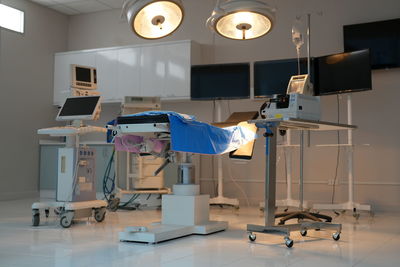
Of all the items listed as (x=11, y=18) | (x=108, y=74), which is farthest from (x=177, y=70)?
(x=11, y=18)

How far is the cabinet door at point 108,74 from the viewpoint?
25.3 ft

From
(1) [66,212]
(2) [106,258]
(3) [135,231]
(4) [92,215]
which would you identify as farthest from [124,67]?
(2) [106,258]

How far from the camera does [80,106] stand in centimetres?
485

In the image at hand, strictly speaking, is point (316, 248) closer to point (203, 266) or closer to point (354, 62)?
point (203, 266)

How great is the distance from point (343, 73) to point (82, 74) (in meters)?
2.91

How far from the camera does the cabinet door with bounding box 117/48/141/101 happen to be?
7523 millimetres

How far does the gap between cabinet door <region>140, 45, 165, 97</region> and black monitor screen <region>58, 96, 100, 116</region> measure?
2.46 metres

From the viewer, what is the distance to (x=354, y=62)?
18.0 feet

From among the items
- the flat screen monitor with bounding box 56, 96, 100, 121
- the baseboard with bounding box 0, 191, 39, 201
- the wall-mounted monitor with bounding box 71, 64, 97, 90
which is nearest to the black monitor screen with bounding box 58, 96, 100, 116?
the flat screen monitor with bounding box 56, 96, 100, 121

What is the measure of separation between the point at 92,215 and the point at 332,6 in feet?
13.7

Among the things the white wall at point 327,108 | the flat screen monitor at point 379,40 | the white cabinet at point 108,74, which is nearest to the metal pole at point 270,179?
the white wall at point 327,108

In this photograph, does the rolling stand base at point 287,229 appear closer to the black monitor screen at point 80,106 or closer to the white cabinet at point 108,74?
the black monitor screen at point 80,106

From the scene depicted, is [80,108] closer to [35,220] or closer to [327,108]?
[35,220]

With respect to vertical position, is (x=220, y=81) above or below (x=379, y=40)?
below
